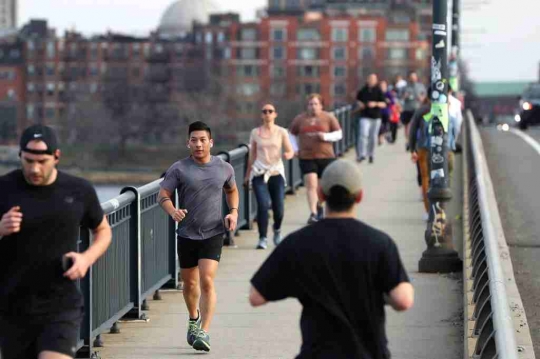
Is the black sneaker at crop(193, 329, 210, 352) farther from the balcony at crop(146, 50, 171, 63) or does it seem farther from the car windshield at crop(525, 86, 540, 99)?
the balcony at crop(146, 50, 171, 63)

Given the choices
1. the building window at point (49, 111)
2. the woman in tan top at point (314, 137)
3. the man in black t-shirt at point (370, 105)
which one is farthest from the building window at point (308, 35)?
the woman in tan top at point (314, 137)

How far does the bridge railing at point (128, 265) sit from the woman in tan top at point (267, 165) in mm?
2261

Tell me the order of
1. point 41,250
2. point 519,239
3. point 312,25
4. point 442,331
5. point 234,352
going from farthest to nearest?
1. point 312,25
2. point 519,239
3. point 442,331
4. point 234,352
5. point 41,250

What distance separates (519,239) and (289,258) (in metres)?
13.8

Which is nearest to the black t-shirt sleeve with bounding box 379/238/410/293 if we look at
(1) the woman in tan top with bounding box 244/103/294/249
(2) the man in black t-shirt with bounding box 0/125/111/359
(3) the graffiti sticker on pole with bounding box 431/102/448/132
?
(2) the man in black t-shirt with bounding box 0/125/111/359

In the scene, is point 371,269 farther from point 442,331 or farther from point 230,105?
point 230,105

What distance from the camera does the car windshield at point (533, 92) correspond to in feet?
191

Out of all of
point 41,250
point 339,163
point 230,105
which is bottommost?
point 230,105

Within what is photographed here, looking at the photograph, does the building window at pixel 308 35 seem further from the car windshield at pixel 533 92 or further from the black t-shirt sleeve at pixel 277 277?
the black t-shirt sleeve at pixel 277 277

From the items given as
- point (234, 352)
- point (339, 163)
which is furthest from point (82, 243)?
point (339, 163)

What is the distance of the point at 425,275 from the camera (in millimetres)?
15773

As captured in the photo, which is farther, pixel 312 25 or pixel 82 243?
pixel 312 25

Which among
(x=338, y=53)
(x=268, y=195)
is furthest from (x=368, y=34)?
(x=268, y=195)

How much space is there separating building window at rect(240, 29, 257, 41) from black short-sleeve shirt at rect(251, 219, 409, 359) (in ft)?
589
